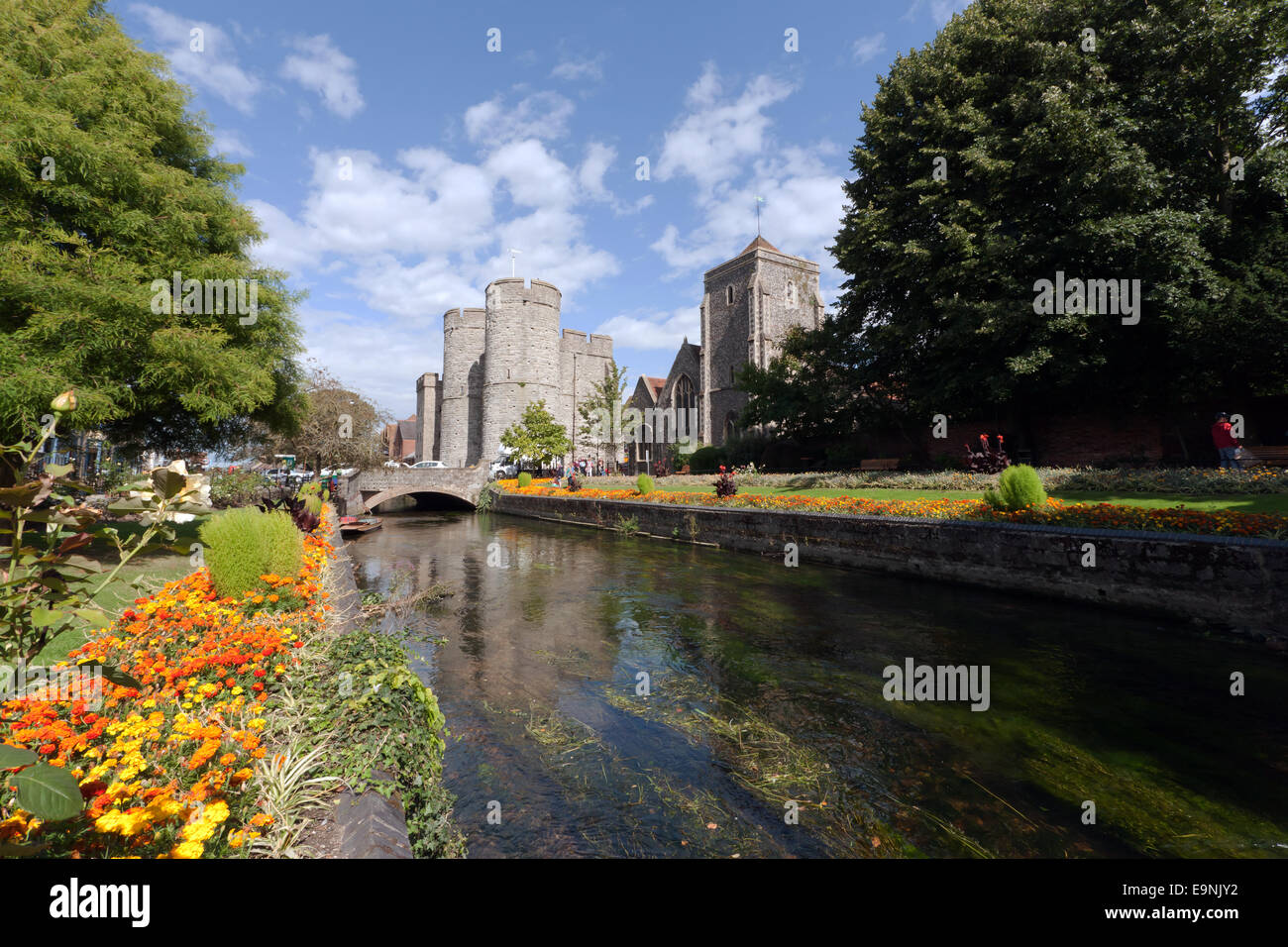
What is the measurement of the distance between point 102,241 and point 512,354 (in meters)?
37.2

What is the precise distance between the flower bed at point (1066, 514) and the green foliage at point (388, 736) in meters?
10.6

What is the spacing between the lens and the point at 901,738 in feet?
15.3

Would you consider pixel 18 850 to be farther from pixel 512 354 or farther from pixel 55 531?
pixel 512 354

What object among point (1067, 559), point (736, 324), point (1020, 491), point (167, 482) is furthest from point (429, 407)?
point (167, 482)

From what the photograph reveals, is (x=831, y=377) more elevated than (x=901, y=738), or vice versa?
(x=831, y=377)

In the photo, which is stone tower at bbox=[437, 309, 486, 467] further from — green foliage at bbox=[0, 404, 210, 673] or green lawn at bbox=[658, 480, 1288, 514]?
green foliage at bbox=[0, 404, 210, 673]

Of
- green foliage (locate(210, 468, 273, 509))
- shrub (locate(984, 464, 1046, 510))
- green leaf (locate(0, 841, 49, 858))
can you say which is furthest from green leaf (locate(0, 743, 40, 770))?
green foliage (locate(210, 468, 273, 509))

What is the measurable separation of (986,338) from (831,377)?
22.4ft

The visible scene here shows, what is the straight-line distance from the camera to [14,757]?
1.11m

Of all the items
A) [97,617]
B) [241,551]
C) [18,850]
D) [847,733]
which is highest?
[97,617]

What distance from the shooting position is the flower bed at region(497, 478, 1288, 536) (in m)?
7.65

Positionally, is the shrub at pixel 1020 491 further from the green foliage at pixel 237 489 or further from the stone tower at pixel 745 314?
the stone tower at pixel 745 314
